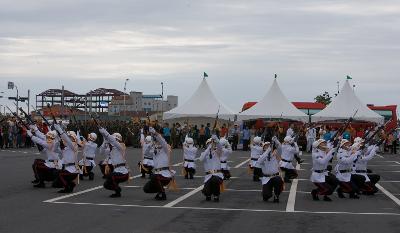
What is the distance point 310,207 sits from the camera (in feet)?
50.5

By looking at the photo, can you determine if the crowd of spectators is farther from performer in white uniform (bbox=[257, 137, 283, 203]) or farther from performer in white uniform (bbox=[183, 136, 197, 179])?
performer in white uniform (bbox=[257, 137, 283, 203])

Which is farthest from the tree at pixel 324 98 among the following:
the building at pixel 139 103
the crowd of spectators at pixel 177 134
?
the crowd of spectators at pixel 177 134

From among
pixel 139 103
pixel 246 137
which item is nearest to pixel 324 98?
pixel 139 103

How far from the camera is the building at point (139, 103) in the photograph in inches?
4171

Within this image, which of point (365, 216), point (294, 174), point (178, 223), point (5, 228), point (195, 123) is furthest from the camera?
point (195, 123)

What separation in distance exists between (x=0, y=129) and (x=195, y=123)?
14.5 m

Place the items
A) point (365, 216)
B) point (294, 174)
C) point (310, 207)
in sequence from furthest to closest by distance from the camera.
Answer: point (294, 174), point (310, 207), point (365, 216)

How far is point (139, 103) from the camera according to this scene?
109875 millimetres

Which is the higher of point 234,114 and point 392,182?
point 234,114

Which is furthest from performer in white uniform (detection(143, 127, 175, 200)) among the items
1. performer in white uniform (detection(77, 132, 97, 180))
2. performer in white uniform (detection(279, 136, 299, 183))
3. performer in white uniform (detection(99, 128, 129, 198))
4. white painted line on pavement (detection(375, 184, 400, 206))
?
performer in white uniform (detection(279, 136, 299, 183))

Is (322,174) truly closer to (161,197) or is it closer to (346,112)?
(161,197)

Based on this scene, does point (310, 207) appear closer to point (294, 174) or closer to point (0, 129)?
point (294, 174)

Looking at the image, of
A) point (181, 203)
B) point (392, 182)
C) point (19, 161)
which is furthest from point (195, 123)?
point (181, 203)

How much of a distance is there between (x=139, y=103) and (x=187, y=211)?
96.2m
